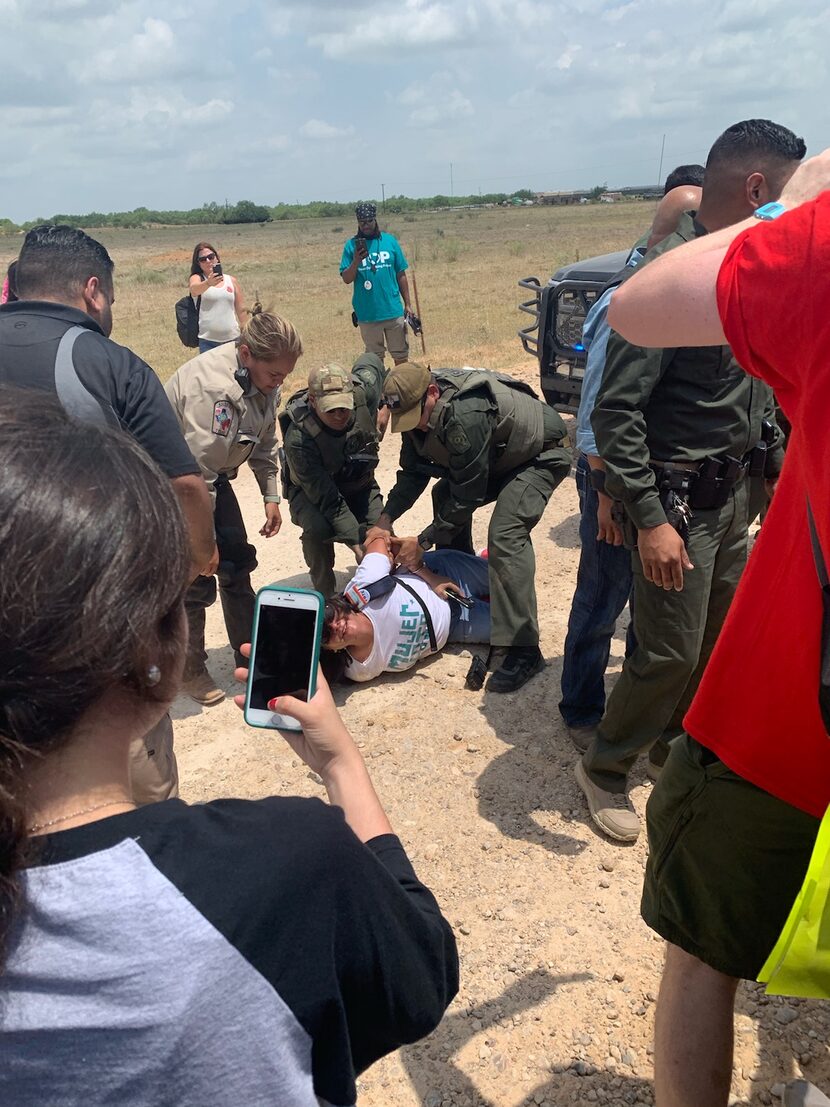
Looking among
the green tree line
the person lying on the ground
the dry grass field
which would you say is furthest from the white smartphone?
the green tree line

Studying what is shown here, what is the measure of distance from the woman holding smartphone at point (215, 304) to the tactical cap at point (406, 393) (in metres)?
3.80

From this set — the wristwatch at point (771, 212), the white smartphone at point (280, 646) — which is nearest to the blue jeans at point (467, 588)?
the white smartphone at point (280, 646)

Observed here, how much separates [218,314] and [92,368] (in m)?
5.35

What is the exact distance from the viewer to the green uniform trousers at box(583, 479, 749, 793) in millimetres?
2889

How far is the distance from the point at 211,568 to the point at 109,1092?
102 inches

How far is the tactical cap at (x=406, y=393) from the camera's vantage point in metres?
4.04

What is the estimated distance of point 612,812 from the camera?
10.3 ft

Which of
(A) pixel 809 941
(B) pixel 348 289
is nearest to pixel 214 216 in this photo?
(B) pixel 348 289

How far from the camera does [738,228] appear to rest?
4.76 feet

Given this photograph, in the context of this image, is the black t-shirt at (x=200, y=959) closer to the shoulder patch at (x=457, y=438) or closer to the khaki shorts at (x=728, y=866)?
the khaki shorts at (x=728, y=866)

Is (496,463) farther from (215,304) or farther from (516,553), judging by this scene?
(215,304)

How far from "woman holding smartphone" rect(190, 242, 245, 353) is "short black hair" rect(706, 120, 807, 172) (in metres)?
5.25

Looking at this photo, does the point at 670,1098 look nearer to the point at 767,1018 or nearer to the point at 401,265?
the point at 767,1018

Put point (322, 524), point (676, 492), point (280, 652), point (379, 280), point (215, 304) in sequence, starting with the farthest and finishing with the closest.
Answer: point (379, 280) → point (215, 304) → point (322, 524) → point (676, 492) → point (280, 652)
